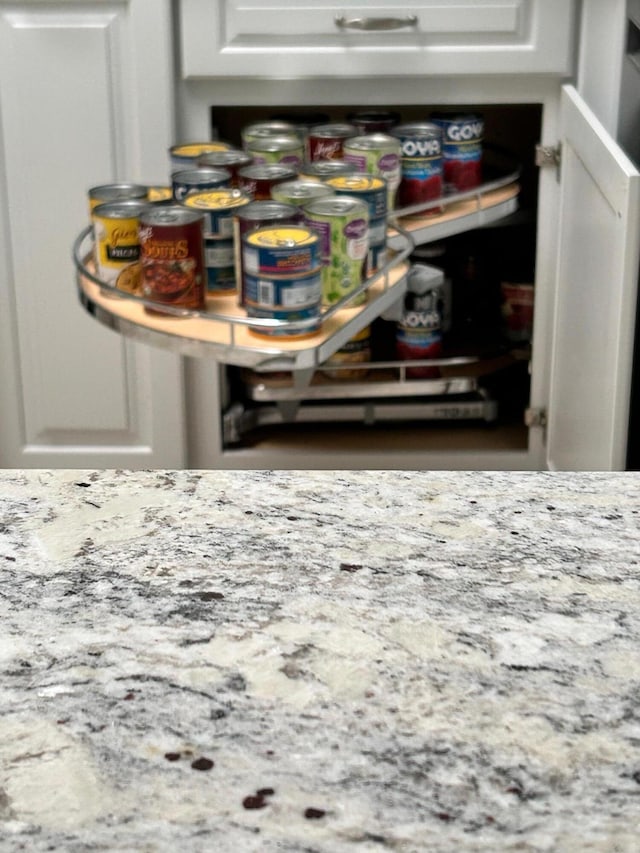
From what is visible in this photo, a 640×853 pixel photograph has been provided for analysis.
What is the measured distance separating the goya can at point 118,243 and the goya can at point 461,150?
0.69m

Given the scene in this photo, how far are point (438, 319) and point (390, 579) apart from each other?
5.93 feet

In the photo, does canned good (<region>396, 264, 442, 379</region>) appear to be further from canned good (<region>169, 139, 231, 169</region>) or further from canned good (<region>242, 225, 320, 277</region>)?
canned good (<region>242, 225, 320, 277</region>)

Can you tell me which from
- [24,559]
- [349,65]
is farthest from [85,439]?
[24,559]

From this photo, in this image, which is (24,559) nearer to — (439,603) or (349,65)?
(439,603)

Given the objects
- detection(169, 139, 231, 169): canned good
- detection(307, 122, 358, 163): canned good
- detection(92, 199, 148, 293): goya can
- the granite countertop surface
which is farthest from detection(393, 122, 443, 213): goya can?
the granite countertop surface

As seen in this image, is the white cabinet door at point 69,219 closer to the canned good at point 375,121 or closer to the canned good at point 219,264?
the canned good at point 375,121

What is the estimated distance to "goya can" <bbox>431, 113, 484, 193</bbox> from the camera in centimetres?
219

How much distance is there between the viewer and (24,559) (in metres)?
0.69

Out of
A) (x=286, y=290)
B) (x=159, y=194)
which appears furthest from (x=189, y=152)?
(x=286, y=290)

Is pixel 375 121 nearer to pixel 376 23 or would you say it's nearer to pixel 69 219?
pixel 376 23

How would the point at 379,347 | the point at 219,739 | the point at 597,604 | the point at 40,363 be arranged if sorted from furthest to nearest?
the point at 379,347
the point at 40,363
the point at 597,604
the point at 219,739

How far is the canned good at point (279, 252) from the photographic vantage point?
1.51 meters

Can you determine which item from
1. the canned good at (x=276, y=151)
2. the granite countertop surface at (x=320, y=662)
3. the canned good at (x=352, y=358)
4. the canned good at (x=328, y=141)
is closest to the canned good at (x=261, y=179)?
the canned good at (x=276, y=151)

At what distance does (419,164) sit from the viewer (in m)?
2.07
